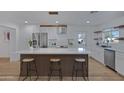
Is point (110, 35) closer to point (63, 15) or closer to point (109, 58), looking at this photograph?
point (109, 58)

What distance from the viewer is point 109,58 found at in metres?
8.05

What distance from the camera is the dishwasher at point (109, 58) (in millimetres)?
7537

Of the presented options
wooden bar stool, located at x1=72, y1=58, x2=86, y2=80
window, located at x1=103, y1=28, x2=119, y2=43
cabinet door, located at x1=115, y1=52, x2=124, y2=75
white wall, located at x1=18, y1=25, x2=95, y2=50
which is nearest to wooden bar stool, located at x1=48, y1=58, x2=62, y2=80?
wooden bar stool, located at x1=72, y1=58, x2=86, y2=80

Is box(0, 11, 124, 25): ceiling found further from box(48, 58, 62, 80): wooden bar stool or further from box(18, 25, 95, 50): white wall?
box(18, 25, 95, 50): white wall

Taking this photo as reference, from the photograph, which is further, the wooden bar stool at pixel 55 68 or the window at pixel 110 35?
the window at pixel 110 35

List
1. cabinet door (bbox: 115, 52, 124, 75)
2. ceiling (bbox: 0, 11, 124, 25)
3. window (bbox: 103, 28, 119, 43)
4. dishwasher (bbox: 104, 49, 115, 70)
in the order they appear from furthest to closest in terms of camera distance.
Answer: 1. window (bbox: 103, 28, 119, 43)
2. dishwasher (bbox: 104, 49, 115, 70)
3. ceiling (bbox: 0, 11, 124, 25)
4. cabinet door (bbox: 115, 52, 124, 75)

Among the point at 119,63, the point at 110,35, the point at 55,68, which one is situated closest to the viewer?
the point at 55,68

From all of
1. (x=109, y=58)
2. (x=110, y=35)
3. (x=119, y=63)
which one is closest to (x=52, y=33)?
(x=110, y=35)

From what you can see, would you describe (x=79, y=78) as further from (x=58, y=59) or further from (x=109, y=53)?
(x=109, y=53)

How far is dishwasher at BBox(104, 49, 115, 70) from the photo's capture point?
754cm

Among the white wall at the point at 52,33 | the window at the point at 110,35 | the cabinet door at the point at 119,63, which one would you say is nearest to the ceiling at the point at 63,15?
the window at the point at 110,35

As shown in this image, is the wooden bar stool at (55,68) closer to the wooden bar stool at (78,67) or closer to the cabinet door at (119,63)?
the wooden bar stool at (78,67)
